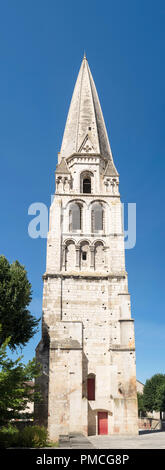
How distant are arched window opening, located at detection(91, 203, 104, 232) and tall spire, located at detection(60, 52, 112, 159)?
6.09m

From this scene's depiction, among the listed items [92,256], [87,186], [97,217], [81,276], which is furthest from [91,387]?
[87,186]

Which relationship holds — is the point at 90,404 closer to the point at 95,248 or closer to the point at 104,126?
the point at 95,248

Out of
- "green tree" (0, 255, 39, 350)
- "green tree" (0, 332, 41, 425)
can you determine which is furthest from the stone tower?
"green tree" (0, 332, 41, 425)

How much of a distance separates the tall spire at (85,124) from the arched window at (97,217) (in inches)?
239

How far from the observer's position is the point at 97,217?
32531 mm

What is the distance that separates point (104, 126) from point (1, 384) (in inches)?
1173

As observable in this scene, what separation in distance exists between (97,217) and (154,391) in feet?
115

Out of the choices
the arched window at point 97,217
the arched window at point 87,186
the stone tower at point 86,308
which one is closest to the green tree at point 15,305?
the stone tower at point 86,308

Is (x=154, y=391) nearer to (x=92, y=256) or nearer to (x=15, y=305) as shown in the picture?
(x=92, y=256)

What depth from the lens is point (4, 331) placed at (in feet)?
75.9

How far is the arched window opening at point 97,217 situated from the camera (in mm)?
32062

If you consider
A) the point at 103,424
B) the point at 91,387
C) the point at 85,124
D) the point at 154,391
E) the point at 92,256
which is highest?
the point at 85,124

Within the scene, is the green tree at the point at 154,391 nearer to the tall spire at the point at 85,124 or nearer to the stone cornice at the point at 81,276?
the stone cornice at the point at 81,276

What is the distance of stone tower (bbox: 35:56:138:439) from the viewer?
24.6 m
